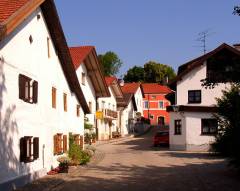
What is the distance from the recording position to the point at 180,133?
3878 cm

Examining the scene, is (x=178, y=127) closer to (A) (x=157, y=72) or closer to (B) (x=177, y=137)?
(B) (x=177, y=137)

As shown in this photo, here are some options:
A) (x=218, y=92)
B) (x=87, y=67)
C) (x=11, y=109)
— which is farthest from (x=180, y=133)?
(x=11, y=109)

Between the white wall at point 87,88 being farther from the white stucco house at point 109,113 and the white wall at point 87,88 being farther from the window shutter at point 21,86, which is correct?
the window shutter at point 21,86

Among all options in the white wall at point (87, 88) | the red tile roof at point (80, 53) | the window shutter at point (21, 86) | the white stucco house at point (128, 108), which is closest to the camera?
the window shutter at point (21, 86)

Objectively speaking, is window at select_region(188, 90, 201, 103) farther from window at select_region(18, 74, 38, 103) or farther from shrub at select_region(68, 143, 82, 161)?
window at select_region(18, 74, 38, 103)

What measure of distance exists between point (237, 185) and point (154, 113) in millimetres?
73452

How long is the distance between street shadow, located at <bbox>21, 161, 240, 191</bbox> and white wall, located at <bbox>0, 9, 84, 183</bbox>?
1.28m

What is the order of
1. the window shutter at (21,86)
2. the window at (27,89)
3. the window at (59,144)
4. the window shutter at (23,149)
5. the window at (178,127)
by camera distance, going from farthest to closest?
the window at (178,127) → the window at (59,144) → the window shutter at (23,149) → the window at (27,89) → the window shutter at (21,86)

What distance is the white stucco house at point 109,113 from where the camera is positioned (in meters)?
53.7

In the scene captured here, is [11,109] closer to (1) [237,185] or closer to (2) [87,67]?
(1) [237,185]

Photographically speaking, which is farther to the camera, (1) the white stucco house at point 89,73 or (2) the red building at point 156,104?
(2) the red building at point 156,104

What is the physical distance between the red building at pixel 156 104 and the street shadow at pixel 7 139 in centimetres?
7502

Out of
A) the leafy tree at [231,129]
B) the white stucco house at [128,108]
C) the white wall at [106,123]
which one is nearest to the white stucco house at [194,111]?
the leafy tree at [231,129]

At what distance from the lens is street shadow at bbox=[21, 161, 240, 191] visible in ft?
56.5
